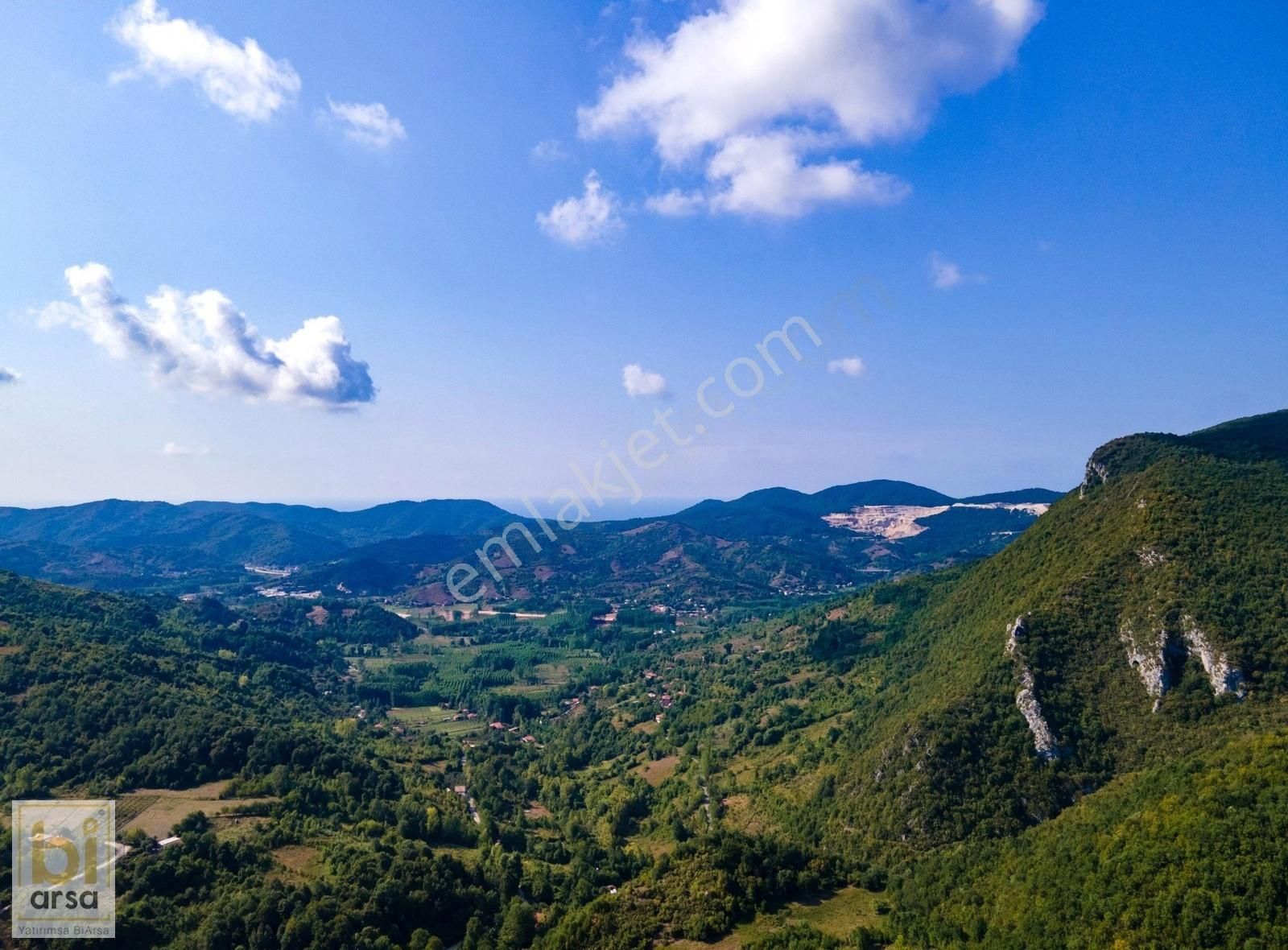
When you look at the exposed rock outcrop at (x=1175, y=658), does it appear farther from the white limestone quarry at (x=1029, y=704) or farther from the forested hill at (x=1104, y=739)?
the white limestone quarry at (x=1029, y=704)

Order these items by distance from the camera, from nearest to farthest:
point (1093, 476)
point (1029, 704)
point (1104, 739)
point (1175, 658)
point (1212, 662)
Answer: point (1212, 662) < point (1104, 739) < point (1175, 658) < point (1029, 704) < point (1093, 476)

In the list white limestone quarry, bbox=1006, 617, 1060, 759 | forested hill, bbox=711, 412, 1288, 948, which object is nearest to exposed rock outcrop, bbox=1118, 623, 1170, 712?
forested hill, bbox=711, 412, 1288, 948

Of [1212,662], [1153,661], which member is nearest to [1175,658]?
[1153,661]

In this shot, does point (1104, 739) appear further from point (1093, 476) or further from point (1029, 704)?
point (1093, 476)

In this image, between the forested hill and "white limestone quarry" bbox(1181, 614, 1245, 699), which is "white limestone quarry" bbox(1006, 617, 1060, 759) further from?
"white limestone quarry" bbox(1181, 614, 1245, 699)

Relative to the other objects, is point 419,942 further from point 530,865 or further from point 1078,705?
point 1078,705

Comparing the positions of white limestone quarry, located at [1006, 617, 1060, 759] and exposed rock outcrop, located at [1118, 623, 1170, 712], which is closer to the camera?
exposed rock outcrop, located at [1118, 623, 1170, 712]
